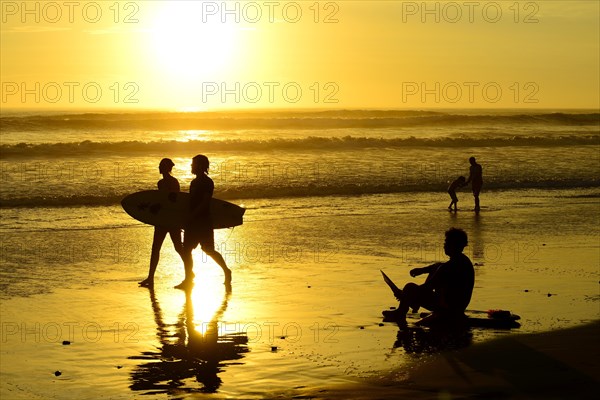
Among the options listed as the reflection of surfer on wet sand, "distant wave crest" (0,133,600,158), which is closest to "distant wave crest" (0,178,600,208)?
the reflection of surfer on wet sand

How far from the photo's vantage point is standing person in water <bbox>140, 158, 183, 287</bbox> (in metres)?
12.9

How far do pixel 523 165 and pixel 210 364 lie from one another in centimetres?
3249

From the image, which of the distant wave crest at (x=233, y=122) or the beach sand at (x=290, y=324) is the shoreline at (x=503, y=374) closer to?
the beach sand at (x=290, y=324)

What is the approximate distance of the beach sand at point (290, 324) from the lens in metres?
7.75

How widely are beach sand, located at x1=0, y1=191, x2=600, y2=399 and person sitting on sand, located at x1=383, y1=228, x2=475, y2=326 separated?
13.0 inches

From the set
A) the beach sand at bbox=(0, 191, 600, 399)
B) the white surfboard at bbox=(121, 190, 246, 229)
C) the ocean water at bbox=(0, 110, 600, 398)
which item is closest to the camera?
the beach sand at bbox=(0, 191, 600, 399)

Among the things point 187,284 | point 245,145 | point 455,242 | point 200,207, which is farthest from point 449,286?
point 245,145

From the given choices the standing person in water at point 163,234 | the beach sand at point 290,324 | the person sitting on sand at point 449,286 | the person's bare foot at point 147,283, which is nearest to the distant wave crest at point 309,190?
the beach sand at point 290,324

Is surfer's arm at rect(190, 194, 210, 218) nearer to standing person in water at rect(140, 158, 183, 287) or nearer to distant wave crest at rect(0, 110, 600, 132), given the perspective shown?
standing person in water at rect(140, 158, 183, 287)

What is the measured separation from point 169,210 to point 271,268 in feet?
6.36

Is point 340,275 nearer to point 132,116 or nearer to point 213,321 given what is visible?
point 213,321

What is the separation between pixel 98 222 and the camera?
21078 mm

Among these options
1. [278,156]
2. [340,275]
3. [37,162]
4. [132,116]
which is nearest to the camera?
[340,275]

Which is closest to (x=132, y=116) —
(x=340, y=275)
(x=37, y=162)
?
(x=37, y=162)
